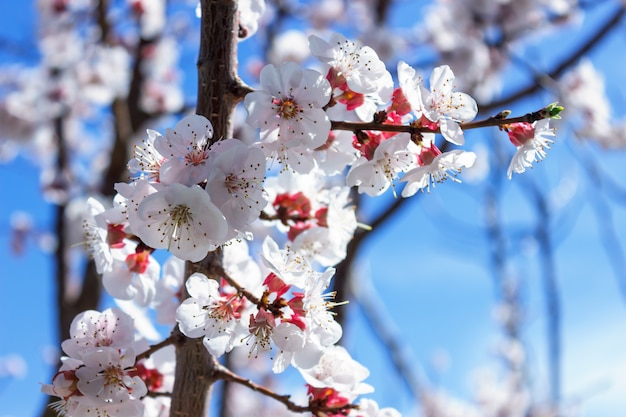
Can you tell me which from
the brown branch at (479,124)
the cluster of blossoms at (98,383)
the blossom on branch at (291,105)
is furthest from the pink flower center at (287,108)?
the cluster of blossoms at (98,383)

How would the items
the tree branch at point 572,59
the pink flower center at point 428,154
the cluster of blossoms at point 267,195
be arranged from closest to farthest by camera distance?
1. the cluster of blossoms at point 267,195
2. the pink flower center at point 428,154
3. the tree branch at point 572,59

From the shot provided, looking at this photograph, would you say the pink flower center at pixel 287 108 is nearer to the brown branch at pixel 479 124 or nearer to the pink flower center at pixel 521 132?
the brown branch at pixel 479 124

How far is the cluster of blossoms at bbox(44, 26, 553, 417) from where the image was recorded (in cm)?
88

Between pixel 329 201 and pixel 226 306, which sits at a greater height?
pixel 329 201

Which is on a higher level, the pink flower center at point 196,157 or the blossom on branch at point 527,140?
the blossom on branch at point 527,140

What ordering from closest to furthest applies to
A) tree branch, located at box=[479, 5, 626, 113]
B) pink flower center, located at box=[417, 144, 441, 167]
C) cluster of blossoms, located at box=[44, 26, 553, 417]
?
cluster of blossoms, located at box=[44, 26, 553, 417] < pink flower center, located at box=[417, 144, 441, 167] < tree branch, located at box=[479, 5, 626, 113]

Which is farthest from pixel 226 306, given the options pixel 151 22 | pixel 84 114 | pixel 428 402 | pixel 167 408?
pixel 428 402

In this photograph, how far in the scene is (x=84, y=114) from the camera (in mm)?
5961

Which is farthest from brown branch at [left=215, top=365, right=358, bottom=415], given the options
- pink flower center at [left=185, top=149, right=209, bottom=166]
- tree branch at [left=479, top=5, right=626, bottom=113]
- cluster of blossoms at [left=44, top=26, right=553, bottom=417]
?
tree branch at [left=479, top=5, right=626, bottom=113]

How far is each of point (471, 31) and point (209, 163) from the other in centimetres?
471

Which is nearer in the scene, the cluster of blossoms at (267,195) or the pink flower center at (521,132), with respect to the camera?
the cluster of blossoms at (267,195)

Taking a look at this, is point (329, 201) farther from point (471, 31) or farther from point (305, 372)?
point (471, 31)

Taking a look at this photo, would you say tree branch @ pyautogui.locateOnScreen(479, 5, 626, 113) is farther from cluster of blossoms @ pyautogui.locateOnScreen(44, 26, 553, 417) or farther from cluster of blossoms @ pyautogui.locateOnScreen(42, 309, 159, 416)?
cluster of blossoms @ pyautogui.locateOnScreen(42, 309, 159, 416)

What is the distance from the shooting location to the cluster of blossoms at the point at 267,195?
34.5 inches
